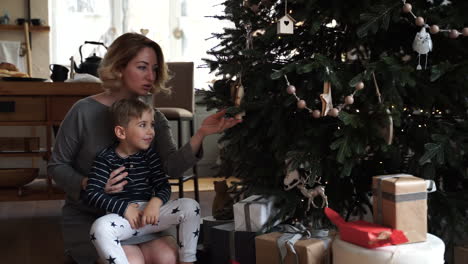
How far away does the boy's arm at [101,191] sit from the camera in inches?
69.8

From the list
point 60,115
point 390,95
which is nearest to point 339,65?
point 390,95

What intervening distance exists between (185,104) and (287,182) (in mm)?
2300

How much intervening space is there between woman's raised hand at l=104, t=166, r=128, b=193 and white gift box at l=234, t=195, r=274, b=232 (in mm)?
391

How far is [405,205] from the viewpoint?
1.47 metres

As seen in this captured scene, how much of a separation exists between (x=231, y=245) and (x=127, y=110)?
1.93 ft

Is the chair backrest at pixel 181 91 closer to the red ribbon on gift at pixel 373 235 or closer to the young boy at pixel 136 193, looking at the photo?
the young boy at pixel 136 193

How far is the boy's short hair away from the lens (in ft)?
6.06

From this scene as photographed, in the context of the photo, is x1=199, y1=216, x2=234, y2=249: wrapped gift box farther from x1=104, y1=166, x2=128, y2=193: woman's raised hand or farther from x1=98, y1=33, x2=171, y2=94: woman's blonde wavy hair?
x1=98, y1=33, x2=171, y2=94: woman's blonde wavy hair

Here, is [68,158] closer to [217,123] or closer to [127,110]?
[127,110]

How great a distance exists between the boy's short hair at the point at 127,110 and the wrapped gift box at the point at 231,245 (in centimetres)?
50

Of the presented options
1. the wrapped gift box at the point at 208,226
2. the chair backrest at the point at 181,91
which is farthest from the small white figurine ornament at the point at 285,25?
the chair backrest at the point at 181,91

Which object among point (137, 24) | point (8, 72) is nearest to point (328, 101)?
point (8, 72)

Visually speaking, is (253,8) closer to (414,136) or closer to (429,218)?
(414,136)

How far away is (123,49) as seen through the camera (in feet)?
6.61
